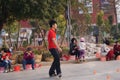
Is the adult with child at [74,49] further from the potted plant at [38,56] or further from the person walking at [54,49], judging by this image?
the person walking at [54,49]

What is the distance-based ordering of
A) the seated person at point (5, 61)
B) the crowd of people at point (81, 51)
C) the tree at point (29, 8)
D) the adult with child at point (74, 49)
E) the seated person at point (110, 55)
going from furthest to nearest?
the seated person at point (110, 55) < the adult with child at point (74, 49) < the crowd of people at point (81, 51) < the tree at point (29, 8) < the seated person at point (5, 61)

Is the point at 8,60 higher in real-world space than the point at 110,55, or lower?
higher

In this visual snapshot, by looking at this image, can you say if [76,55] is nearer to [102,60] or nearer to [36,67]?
[102,60]

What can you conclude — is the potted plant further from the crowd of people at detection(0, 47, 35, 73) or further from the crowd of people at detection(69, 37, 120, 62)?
the crowd of people at detection(0, 47, 35, 73)

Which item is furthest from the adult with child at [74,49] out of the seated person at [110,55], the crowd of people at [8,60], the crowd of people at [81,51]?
the crowd of people at [8,60]

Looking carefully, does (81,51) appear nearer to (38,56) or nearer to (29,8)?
(38,56)

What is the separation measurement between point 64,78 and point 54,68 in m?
0.47

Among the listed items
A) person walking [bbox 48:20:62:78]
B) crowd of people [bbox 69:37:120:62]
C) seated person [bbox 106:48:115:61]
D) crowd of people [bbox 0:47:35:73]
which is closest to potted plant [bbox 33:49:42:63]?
crowd of people [bbox 69:37:120:62]

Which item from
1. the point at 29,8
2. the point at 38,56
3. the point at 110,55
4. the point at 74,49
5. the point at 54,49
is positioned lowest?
the point at 110,55

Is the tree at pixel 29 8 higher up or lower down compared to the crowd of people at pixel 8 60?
higher up

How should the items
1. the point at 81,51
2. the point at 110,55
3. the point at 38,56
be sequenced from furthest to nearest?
the point at 110,55 < the point at 81,51 < the point at 38,56

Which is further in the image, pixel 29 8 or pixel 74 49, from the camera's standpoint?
pixel 74 49

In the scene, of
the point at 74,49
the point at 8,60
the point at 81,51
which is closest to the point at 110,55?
the point at 81,51

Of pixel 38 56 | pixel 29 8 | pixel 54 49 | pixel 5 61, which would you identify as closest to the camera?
pixel 54 49
